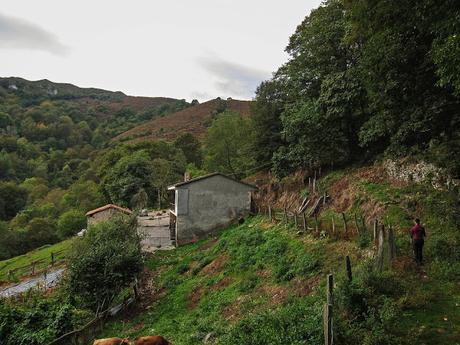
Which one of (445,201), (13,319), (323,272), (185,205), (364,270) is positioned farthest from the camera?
(185,205)

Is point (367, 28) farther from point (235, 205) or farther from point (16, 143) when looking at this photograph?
point (16, 143)

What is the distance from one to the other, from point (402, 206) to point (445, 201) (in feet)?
8.18

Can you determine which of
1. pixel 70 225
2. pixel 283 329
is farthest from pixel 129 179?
pixel 283 329

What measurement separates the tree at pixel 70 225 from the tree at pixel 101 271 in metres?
41.1

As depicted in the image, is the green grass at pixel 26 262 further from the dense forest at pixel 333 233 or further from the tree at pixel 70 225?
the dense forest at pixel 333 233

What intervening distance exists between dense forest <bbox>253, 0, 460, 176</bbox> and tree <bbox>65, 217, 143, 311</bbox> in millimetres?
15253

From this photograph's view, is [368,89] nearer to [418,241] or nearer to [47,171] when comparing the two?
[418,241]

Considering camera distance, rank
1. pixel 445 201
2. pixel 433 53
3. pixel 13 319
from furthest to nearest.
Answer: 1. pixel 13 319
2. pixel 445 201
3. pixel 433 53

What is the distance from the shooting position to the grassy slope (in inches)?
401

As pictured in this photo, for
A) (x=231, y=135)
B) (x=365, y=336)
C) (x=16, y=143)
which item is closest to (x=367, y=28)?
(x=365, y=336)

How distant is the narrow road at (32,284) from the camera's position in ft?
107

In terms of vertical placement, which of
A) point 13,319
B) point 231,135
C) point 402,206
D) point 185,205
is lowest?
point 13,319

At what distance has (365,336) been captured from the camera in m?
9.33

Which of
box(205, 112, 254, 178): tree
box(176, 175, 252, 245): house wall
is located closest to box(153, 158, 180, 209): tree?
box(205, 112, 254, 178): tree
